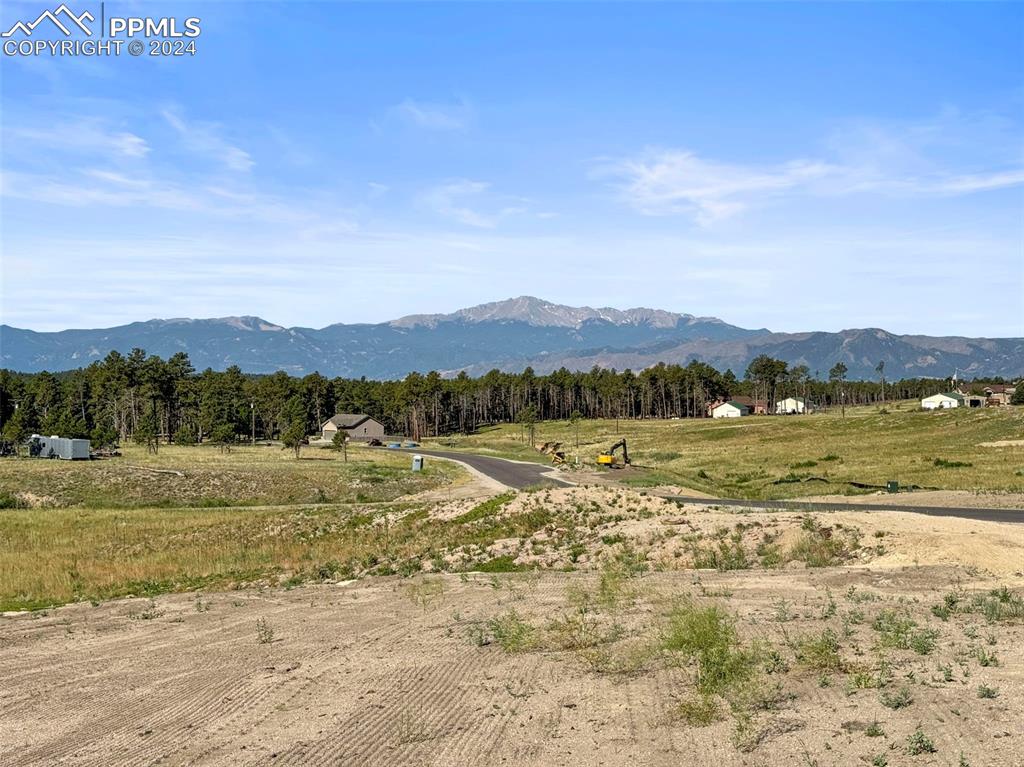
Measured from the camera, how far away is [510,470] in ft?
257

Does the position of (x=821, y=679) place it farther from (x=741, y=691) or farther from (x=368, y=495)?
(x=368, y=495)

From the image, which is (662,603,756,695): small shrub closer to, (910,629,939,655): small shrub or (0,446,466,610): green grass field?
(910,629,939,655): small shrub

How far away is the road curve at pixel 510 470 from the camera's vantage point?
64.7m

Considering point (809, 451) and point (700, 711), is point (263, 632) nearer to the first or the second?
point (700, 711)

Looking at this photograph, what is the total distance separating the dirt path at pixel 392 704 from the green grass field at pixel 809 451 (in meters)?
41.2

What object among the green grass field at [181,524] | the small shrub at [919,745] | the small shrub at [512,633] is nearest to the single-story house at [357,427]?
the green grass field at [181,524]

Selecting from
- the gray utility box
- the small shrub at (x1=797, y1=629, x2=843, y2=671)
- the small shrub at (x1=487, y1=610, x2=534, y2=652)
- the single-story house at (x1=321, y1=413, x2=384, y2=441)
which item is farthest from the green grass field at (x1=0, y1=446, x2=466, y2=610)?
the single-story house at (x1=321, y1=413, x2=384, y2=441)

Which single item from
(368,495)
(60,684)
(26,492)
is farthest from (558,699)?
(26,492)

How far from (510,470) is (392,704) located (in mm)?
65604

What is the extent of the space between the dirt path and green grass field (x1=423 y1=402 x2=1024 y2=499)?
135 feet

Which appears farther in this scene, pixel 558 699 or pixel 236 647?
pixel 236 647

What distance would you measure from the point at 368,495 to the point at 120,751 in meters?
50.6

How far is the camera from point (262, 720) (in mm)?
12281

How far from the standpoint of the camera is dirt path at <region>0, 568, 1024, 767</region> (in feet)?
35.0
